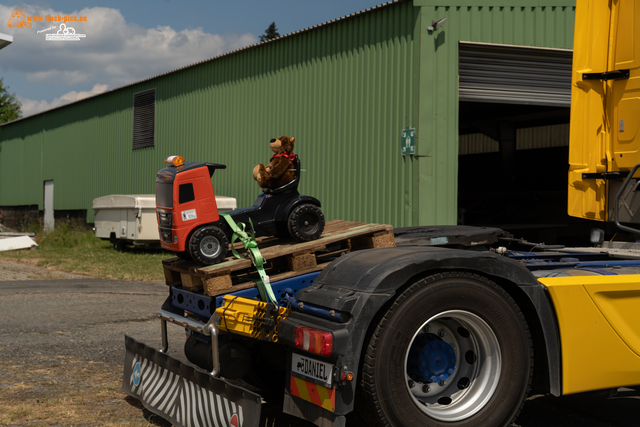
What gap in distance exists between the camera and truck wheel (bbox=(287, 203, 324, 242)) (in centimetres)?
426

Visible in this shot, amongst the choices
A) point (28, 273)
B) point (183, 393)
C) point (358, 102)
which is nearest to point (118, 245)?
point (28, 273)

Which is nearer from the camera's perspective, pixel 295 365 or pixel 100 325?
pixel 295 365

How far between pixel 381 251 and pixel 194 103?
17077mm

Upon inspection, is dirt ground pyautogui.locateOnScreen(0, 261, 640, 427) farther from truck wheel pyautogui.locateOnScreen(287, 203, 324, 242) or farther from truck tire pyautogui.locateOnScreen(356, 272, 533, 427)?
truck wheel pyautogui.locateOnScreen(287, 203, 324, 242)

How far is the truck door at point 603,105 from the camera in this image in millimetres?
4133

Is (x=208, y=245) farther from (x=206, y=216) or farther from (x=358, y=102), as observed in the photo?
(x=358, y=102)

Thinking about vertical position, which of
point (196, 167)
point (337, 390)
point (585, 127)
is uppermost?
point (585, 127)

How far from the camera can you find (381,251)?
137 inches

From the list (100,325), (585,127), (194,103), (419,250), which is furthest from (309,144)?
(419,250)

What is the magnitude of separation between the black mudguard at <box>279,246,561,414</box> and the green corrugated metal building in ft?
28.3

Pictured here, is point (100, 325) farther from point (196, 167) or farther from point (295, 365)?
point (295, 365)

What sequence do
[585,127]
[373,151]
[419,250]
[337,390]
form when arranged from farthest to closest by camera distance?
1. [373,151]
2. [585,127]
3. [419,250]
4. [337,390]

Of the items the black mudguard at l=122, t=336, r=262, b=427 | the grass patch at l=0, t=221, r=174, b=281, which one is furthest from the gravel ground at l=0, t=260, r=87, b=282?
the black mudguard at l=122, t=336, r=262, b=427

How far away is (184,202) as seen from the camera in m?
4.10
